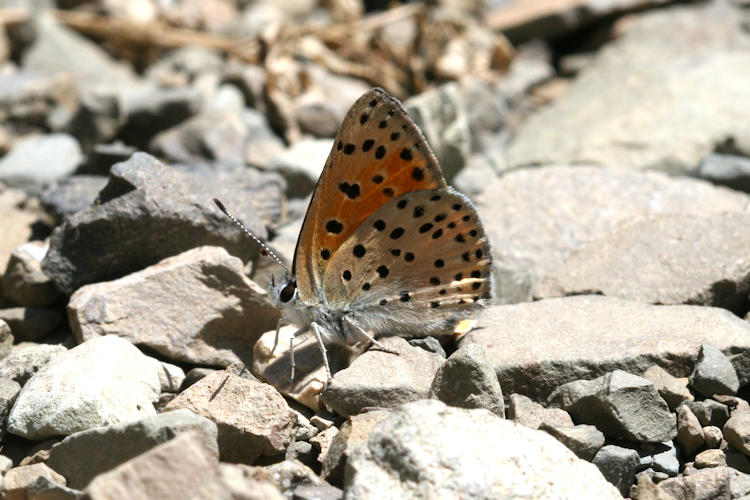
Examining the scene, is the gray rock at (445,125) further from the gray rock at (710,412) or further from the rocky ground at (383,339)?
the gray rock at (710,412)

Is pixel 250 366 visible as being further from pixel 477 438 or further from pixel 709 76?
pixel 709 76

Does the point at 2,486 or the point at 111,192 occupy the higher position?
the point at 111,192

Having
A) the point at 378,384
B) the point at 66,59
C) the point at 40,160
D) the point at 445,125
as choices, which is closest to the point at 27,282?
the point at 378,384

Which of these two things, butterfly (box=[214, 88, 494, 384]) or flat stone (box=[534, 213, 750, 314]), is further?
flat stone (box=[534, 213, 750, 314])

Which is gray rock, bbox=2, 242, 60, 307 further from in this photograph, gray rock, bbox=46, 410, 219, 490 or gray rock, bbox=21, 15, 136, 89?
gray rock, bbox=21, 15, 136, 89

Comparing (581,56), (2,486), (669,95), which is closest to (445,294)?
(2,486)

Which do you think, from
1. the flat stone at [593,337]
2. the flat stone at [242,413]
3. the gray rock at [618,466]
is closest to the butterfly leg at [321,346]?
the flat stone at [242,413]

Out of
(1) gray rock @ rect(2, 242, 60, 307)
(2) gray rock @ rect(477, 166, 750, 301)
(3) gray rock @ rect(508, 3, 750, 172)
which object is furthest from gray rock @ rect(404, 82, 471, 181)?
(1) gray rock @ rect(2, 242, 60, 307)
